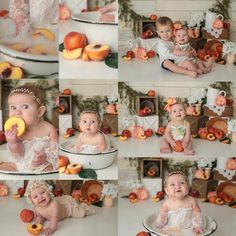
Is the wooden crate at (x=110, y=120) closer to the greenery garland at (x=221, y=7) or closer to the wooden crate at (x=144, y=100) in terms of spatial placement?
the wooden crate at (x=144, y=100)

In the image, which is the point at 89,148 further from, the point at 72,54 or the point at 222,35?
the point at 222,35

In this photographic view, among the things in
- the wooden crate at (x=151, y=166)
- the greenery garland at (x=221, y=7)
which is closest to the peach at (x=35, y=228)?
the wooden crate at (x=151, y=166)

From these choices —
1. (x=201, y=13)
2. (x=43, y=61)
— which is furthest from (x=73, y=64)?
(x=201, y=13)

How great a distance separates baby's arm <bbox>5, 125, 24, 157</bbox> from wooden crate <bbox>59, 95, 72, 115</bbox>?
0.50 feet

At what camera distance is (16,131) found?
7.66ft

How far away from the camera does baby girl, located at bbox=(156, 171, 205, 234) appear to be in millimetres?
2312

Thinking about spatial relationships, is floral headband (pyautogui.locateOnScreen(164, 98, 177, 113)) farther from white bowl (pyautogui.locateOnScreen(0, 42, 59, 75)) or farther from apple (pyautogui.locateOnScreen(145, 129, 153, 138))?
white bowl (pyautogui.locateOnScreen(0, 42, 59, 75))

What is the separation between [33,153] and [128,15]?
0.52 m

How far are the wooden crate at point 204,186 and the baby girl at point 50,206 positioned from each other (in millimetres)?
354

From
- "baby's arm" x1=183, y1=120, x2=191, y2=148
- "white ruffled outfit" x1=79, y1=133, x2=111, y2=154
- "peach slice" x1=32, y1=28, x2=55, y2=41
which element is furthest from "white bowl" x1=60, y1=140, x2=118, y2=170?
"peach slice" x1=32, y1=28, x2=55, y2=41

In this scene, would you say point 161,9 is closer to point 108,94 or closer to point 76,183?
point 108,94

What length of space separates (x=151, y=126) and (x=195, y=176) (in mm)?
252

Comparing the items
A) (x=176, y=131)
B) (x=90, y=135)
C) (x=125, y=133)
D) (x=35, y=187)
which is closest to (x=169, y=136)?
(x=176, y=131)

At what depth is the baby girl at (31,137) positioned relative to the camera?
2322 mm
